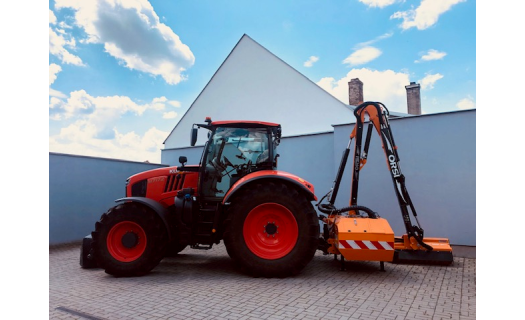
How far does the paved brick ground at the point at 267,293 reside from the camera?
327 centimetres

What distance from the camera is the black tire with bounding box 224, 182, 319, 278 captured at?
4602mm

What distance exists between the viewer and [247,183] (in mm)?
4824

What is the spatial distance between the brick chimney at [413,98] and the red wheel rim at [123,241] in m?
17.8

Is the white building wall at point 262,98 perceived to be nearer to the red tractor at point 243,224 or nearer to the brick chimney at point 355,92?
the brick chimney at point 355,92

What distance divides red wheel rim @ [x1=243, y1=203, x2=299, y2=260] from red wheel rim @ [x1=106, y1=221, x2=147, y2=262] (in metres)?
1.52

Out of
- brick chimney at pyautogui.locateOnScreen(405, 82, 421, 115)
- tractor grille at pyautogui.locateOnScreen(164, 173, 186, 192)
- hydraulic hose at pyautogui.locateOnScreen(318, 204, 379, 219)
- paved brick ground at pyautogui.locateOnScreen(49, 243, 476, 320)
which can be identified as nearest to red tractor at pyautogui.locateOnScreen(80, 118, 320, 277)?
paved brick ground at pyautogui.locateOnScreen(49, 243, 476, 320)

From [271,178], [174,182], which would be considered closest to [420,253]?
[271,178]

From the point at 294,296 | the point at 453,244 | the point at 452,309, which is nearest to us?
the point at 452,309

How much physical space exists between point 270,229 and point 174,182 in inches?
72.3

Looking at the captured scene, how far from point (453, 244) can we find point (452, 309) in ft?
11.7

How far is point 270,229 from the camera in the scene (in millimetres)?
4777

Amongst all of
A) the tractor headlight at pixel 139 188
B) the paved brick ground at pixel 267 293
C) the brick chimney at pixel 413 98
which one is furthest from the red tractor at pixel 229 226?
the brick chimney at pixel 413 98
